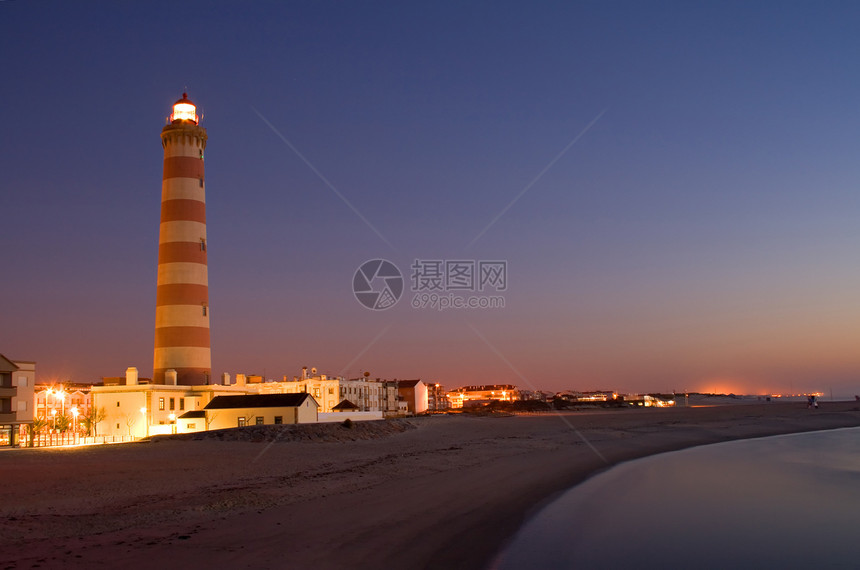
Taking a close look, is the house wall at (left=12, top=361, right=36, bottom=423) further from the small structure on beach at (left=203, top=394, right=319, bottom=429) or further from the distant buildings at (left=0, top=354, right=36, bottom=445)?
the small structure on beach at (left=203, top=394, right=319, bottom=429)

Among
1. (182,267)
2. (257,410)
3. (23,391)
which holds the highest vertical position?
(182,267)

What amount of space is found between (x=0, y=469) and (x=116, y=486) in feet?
23.3

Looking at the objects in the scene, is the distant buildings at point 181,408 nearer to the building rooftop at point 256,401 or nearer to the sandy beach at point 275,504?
the building rooftop at point 256,401

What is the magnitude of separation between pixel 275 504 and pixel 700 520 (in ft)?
35.2

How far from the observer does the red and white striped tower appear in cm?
4566

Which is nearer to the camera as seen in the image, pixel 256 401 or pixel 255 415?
pixel 255 415

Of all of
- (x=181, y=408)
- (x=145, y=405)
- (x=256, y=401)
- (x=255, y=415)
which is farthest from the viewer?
(x=181, y=408)

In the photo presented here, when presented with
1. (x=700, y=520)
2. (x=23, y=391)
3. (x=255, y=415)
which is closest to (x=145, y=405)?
(x=255, y=415)

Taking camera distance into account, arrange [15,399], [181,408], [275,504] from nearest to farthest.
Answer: [275,504] < [181,408] < [15,399]

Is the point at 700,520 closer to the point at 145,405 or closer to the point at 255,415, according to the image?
the point at 255,415

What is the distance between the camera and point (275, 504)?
1480cm

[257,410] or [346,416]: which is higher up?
[257,410]

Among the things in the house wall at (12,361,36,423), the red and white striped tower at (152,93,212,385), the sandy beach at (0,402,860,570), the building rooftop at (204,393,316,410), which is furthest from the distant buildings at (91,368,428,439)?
the sandy beach at (0,402,860,570)

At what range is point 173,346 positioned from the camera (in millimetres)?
45531
